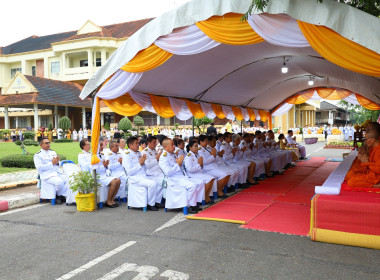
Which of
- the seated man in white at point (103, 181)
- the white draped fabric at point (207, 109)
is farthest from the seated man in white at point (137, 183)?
the white draped fabric at point (207, 109)

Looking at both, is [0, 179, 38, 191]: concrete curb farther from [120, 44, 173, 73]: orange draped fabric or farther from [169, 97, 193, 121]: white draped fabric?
[120, 44, 173, 73]: orange draped fabric

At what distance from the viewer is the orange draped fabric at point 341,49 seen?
447 centimetres

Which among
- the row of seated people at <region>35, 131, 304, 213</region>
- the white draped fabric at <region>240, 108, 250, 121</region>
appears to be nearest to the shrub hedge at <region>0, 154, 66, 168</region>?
the row of seated people at <region>35, 131, 304, 213</region>

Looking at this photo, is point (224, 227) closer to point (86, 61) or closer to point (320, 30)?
point (320, 30)

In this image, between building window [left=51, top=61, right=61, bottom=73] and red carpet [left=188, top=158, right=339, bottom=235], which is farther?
building window [left=51, top=61, right=61, bottom=73]

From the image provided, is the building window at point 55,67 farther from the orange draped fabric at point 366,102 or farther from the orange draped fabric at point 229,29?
the orange draped fabric at point 229,29

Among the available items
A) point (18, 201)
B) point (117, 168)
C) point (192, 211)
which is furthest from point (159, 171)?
point (18, 201)

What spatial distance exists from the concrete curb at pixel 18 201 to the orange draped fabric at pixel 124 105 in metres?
2.71

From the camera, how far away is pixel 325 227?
4.43 m

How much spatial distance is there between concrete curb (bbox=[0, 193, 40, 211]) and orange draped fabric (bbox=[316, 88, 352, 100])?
12307 millimetres

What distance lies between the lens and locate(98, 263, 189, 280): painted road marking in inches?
138

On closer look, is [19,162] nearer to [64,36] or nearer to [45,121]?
[45,121]

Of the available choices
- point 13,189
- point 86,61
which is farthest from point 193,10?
point 86,61

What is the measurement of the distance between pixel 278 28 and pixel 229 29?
78 centimetres
